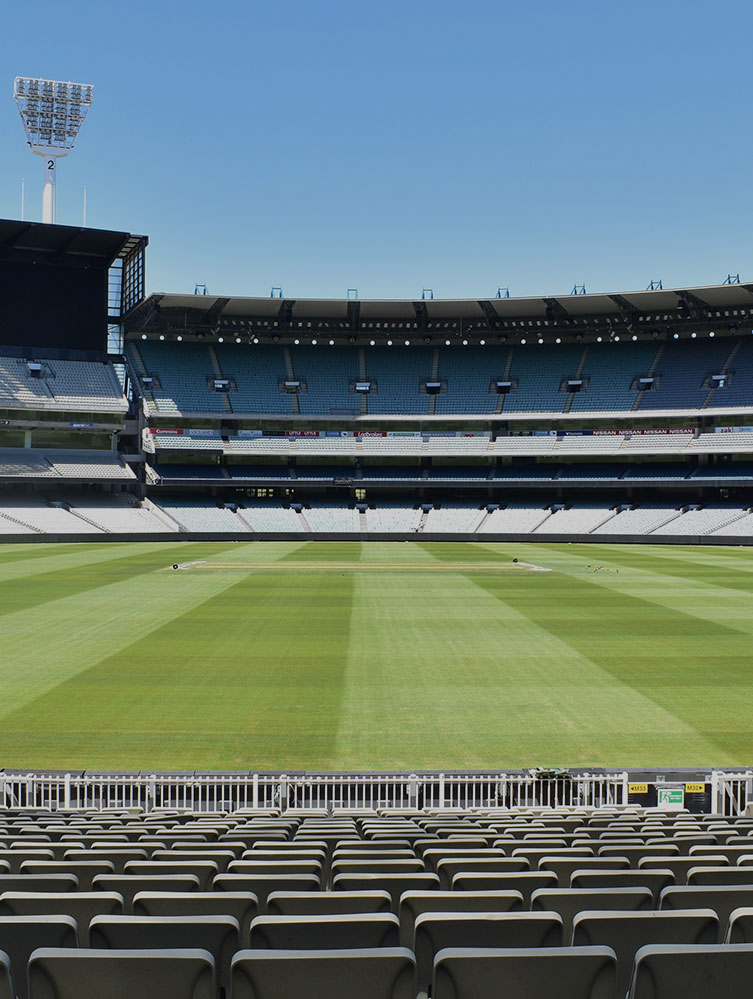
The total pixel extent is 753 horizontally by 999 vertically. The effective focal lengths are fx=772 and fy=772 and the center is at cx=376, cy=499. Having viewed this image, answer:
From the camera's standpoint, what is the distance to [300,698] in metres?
17.2

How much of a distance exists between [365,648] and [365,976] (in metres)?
20.0

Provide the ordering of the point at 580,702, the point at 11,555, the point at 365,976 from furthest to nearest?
the point at 11,555 < the point at 580,702 < the point at 365,976

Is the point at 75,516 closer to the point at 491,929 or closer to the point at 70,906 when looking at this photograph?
the point at 70,906

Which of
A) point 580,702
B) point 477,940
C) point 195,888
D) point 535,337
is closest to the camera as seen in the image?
point 477,940

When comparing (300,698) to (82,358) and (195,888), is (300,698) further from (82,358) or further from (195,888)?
(82,358)

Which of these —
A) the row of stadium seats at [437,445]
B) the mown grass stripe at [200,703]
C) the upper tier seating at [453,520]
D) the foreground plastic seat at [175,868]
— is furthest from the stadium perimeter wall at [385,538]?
the foreground plastic seat at [175,868]

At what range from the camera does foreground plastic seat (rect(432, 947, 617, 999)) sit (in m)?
2.52

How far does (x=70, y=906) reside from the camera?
3453 millimetres

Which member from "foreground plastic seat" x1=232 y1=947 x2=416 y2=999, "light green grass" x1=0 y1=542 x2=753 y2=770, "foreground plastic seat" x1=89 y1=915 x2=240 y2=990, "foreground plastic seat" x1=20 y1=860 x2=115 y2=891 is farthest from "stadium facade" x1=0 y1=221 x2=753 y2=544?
"foreground plastic seat" x1=232 y1=947 x2=416 y2=999

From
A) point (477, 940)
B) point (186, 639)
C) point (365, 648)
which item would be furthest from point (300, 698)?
point (477, 940)

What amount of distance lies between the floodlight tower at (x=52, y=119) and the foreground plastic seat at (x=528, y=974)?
85.3m

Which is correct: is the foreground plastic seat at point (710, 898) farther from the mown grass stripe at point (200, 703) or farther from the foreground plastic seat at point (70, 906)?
the mown grass stripe at point (200, 703)

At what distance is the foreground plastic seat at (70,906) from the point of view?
3438 millimetres

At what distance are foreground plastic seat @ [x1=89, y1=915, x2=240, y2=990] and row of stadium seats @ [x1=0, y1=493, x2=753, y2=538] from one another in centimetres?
6688
